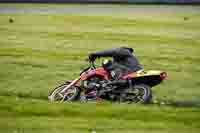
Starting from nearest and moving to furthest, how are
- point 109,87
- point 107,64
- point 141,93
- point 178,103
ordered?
point 141,93
point 109,87
point 107,64
point 178,103

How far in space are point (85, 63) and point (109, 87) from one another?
26.8 feet

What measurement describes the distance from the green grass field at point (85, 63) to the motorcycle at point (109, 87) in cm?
45

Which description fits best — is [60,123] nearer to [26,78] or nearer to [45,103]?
[45,103]

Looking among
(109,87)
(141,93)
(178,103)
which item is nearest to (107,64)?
(109,87)

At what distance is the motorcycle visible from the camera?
13.0 m

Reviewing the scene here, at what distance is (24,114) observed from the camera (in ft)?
38.6

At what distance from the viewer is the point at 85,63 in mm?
21469

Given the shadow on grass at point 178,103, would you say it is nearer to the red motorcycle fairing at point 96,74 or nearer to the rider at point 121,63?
the rider at point 121,63

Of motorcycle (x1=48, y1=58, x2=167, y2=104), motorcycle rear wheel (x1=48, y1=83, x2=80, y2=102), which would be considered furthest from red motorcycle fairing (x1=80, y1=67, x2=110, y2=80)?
motorcycle rear wheel (x1=48, y1=83, x2=80, y2=102)

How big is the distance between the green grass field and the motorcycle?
0.45 m

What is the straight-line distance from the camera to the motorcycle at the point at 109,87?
12969mm

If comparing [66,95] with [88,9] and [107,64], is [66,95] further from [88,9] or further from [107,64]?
[88,9]

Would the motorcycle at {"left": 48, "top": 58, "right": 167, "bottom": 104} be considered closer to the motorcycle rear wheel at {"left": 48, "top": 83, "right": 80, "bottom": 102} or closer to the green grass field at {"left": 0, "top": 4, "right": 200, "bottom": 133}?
the motorcycle rear wheel at {"left": 48, "top": 83, "right": 80, "bottom": 102}

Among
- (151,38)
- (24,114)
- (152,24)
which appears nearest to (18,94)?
(24,114)
